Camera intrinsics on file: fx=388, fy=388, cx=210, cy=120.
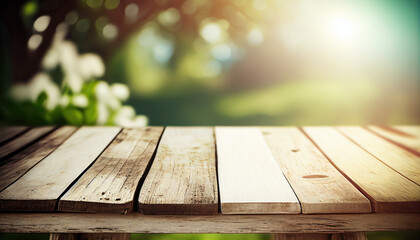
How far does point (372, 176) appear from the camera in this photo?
3.70 ft

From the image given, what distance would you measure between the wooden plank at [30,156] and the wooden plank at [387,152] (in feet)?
3.68

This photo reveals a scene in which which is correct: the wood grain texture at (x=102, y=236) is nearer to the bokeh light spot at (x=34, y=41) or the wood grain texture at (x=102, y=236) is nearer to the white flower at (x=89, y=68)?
the white flower at (x=89, y=68)

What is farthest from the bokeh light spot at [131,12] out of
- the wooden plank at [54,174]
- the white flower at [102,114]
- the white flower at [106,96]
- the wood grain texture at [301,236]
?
the wood grain texture at [301,236]

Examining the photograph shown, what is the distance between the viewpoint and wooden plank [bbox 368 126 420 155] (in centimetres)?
145

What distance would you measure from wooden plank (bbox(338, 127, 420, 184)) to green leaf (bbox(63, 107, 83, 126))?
5.72 ft

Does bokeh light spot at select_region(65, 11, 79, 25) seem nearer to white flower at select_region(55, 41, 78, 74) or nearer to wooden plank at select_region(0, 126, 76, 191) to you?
white flower at select_region(55, 41, 78, 74)

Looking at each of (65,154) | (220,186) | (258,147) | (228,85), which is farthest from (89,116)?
(228,85)

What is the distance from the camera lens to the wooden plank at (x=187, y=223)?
3.17ft

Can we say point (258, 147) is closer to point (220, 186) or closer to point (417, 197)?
point (220, 186)

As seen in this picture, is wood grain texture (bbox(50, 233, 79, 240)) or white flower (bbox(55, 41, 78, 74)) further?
white flower (bbox(55, 41, 78, 74))

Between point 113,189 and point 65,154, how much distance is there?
0.39m

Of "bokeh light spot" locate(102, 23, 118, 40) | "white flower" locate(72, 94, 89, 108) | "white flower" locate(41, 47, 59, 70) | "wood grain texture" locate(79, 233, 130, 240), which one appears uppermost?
"bokeh light spot" locate(102, 23, 118, 40)

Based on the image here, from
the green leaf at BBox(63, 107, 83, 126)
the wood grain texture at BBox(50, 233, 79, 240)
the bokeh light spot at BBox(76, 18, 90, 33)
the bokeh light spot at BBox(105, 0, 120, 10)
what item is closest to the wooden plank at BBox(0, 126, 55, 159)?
the wood grain texture at BBox(50, 233, 79, 240)

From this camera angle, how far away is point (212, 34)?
400 centimetres
